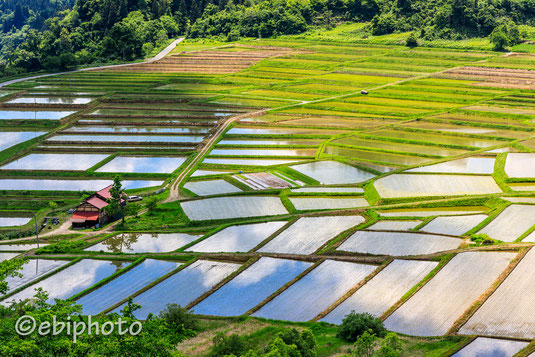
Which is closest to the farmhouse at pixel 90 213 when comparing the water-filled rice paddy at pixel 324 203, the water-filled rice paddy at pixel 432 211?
the water-filled rice paddy at pixel 324 203

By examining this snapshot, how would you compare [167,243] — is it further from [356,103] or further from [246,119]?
[356,103]

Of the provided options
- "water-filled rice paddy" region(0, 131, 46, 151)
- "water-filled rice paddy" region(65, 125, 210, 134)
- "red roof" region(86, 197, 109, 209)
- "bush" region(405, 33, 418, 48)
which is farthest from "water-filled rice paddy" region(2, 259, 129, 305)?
"bush" region(405, 33, 418, 48)

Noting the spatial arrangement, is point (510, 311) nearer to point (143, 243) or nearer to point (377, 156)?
point (143, 243)

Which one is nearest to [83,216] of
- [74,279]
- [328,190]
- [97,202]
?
[97,202]

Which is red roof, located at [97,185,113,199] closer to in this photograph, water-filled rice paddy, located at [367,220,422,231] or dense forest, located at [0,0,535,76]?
water-filled rice paddy, located at [367,220,422,231]

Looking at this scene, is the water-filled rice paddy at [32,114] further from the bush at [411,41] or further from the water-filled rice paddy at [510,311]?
the bush at [411,41]

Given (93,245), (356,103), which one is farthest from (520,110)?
(93,245)
